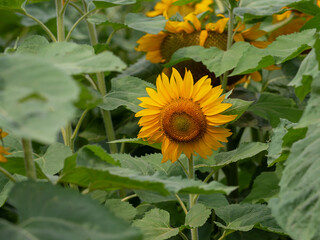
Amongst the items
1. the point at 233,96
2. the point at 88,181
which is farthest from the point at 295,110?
the point at 88,181

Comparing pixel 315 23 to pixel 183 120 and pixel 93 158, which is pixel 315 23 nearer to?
pixel 183 120

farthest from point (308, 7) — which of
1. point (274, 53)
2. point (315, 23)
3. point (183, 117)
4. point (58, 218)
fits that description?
point (58, 218)

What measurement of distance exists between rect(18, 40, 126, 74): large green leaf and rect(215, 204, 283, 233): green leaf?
393mm

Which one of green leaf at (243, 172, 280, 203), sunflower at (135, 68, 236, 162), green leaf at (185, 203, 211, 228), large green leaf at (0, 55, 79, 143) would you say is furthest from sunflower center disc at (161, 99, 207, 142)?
large green leaf at (0, 55, 79, 143)

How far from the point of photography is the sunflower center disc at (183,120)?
83 cm

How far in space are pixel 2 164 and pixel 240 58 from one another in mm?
550

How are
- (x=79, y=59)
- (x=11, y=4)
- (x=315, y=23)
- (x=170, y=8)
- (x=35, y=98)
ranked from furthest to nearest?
1. (x=170, y=8)
2. (x=315, y=23)
3. (x=11, y=4)
4. (x=79, y=59)
5. (x=35, y=98)

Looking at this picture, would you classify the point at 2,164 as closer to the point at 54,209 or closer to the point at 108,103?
the point at 54,209

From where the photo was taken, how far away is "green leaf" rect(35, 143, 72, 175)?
81cm

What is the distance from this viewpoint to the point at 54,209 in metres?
0.45

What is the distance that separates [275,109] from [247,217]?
366mm

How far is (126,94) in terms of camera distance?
102 cm

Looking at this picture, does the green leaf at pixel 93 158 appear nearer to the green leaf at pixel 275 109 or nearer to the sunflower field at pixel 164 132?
the sunflower field at pixel 164 132

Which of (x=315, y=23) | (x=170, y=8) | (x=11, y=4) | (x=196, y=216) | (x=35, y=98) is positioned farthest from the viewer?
(x=170, y=8)
